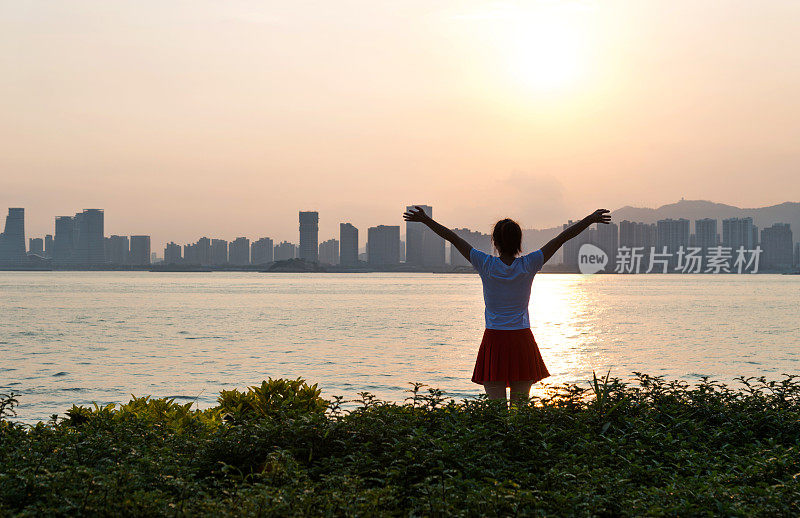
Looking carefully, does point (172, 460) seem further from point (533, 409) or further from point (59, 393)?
point (59, 393)

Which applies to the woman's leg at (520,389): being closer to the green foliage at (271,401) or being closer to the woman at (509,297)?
the woman at (509,297)

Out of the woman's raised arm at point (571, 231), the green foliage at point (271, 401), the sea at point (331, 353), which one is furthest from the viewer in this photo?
the sea at point (331, 353)

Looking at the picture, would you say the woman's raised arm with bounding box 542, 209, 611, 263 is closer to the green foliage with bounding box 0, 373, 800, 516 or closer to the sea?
the green foliage with bounding box 0, 373, 800, 516

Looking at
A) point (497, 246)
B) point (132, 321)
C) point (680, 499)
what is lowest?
point (132, 321)

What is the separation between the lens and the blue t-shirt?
629cm

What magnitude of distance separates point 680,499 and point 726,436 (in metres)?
2.18

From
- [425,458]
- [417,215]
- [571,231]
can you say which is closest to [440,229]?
[417,215]

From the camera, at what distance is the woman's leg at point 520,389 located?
6.47m

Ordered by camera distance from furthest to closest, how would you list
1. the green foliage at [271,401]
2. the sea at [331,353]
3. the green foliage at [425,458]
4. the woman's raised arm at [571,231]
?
the sea at [331,353]
the green foliage at [271,401]
the woman's raised arm at [571,231]
the green foliage at [425,458]

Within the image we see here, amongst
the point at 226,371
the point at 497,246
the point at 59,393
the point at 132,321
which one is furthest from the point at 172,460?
the point at 132,321

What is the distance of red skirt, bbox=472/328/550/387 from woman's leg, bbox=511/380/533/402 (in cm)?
8

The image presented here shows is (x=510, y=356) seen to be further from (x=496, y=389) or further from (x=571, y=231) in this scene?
(x=571, y=231)

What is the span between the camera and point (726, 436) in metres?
6.22

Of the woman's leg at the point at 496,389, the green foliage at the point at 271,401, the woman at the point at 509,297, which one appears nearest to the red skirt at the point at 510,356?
the woman at the point at 509,297
